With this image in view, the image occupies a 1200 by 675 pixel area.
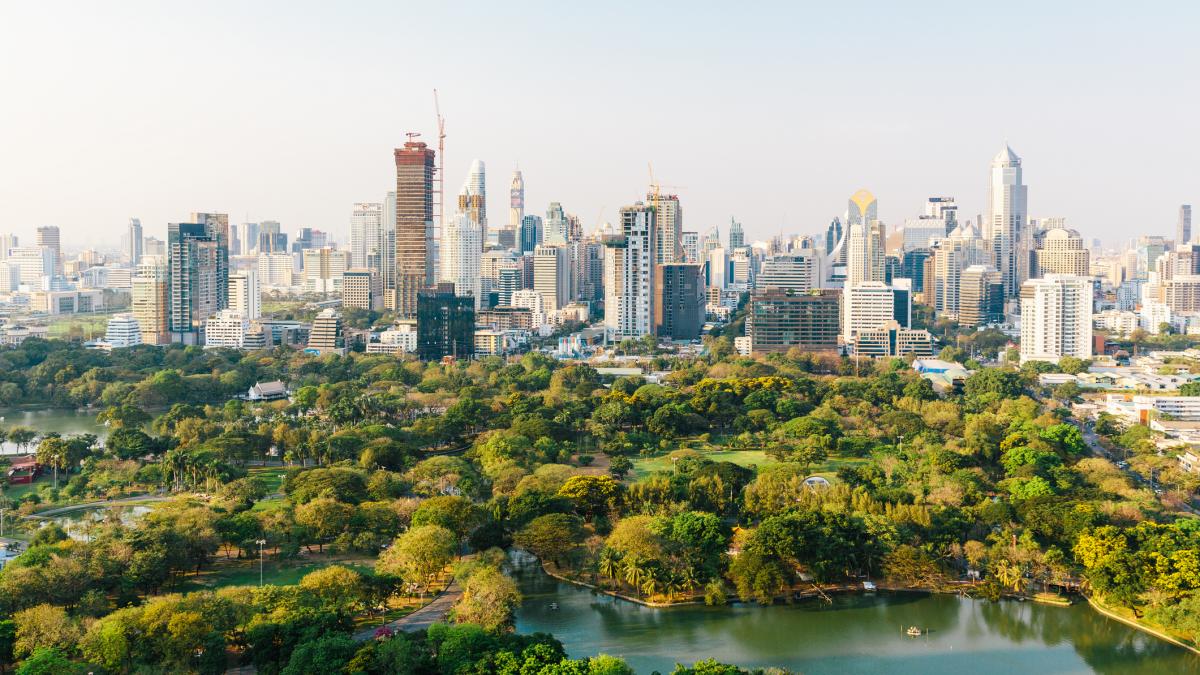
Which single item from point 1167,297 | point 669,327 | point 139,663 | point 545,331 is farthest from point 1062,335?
point 139,663

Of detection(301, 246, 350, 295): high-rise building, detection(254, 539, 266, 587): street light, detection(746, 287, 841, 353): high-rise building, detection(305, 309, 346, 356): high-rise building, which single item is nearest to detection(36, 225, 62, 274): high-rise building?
detection(301, 246, 350, 295): high-rise building

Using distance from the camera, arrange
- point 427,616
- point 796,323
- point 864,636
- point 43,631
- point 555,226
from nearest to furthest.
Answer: point 43,631 → point 864,636 → point 427,616 → point 796,323 → point 555,226

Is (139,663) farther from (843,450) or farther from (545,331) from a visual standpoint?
(545,331)

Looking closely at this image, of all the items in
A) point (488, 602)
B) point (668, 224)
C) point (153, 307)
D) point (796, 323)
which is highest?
point (668, 224)

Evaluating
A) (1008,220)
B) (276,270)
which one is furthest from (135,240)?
(1008,220)

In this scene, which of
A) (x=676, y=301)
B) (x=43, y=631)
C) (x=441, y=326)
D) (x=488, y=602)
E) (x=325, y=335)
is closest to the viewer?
(x=43, y=631)

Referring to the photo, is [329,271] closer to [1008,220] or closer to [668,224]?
[668,224]

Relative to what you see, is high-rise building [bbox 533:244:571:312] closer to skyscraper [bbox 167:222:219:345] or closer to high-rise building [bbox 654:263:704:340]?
high-rise building [bbox 654:263:704:340]

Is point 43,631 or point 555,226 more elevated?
point 555,226
